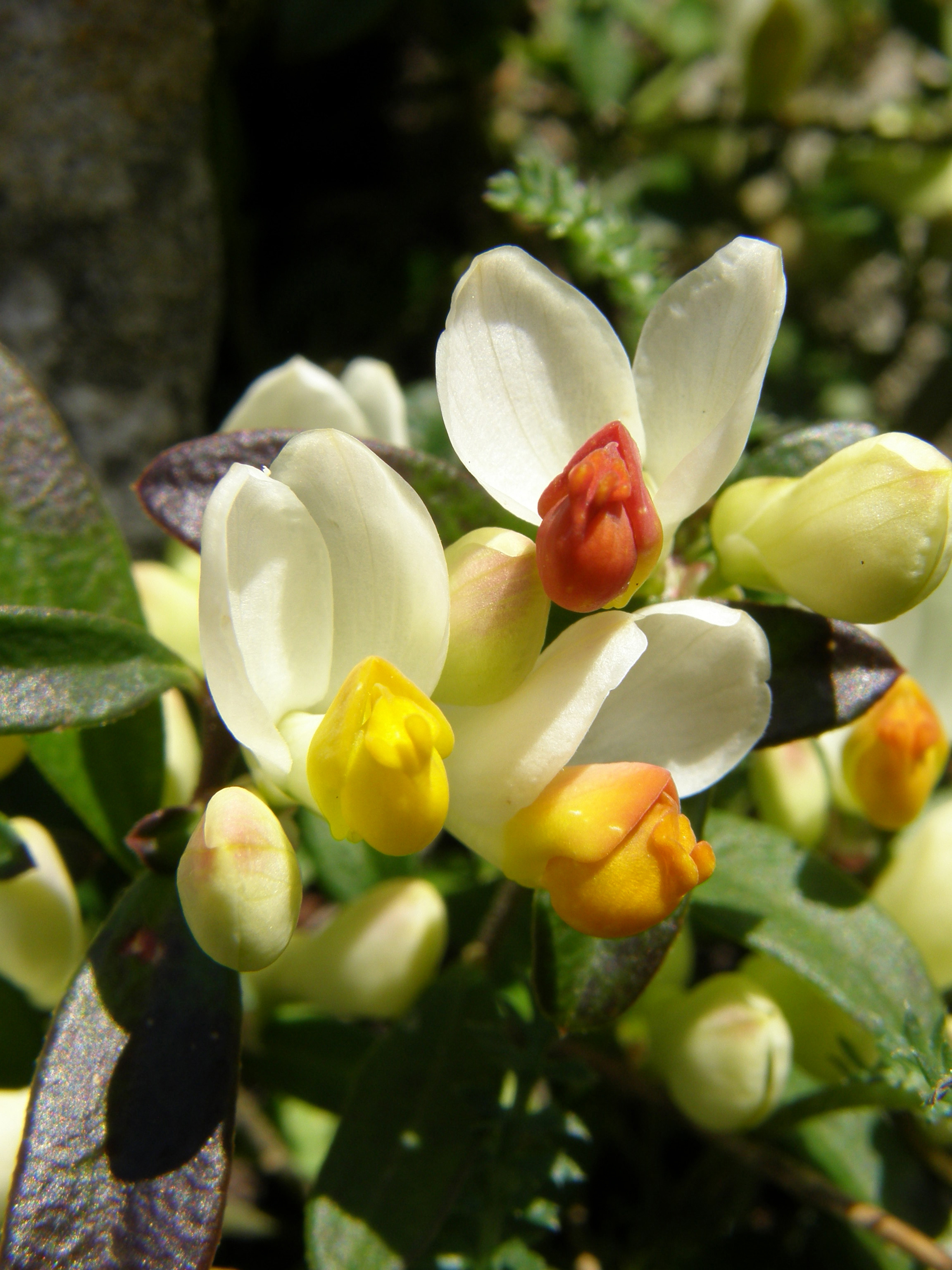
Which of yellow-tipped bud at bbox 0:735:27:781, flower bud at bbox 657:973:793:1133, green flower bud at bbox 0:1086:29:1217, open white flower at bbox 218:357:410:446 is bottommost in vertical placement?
flower bud at bbox 657:973:793:1133

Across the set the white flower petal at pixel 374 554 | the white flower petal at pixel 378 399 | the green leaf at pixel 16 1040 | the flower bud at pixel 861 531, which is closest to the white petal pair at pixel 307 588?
the white flower petal at pixel 374 554

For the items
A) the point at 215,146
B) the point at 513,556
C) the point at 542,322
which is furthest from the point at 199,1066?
the point at 215,146

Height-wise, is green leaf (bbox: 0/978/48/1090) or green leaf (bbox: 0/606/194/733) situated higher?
green leaf (bbox: 0/606/194/733)

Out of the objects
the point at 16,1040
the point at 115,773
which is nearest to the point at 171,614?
the point at 115,773

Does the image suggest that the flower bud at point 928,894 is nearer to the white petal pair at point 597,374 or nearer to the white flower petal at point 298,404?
the white petal pair at point 597,374

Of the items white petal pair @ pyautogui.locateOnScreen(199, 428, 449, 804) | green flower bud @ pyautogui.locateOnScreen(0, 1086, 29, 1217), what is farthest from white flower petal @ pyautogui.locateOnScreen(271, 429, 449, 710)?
green flower bud @ pyautogui.locateOnScreen(0, 1086, 29, 1217)

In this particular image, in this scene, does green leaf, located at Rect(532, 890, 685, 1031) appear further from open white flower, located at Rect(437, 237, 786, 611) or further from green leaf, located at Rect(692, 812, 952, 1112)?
open white flower, located at Rect(437, 237, 786, 611)

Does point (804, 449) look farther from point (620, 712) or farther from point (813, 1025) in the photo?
point (813, 1025)
